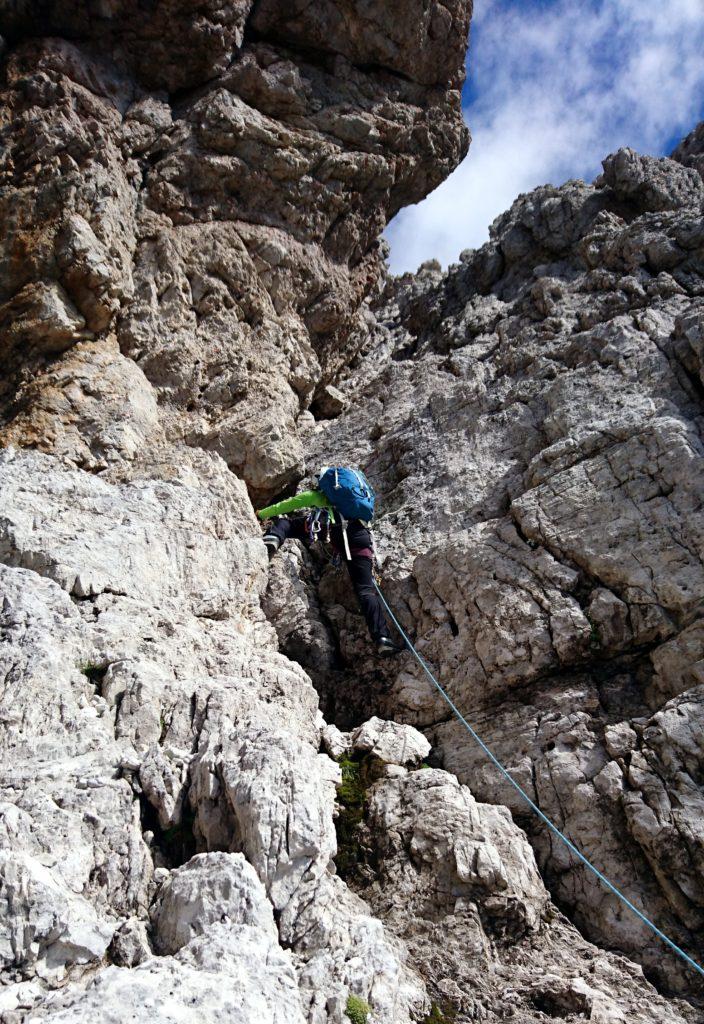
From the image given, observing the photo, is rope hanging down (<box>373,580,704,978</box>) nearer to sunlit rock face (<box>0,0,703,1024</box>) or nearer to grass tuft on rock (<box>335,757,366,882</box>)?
sunlit rock face (<box>0,0,703,1024</box>)

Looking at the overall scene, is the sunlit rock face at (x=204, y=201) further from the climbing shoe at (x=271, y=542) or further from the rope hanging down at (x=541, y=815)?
the rope hanging down at (x=541, y=815)

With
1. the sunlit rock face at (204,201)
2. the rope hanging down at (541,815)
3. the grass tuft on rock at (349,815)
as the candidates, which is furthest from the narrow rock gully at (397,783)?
the sunlit rock face at (204,201)

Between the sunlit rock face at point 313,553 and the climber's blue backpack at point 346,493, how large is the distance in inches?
27.0

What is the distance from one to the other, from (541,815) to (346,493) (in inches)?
195

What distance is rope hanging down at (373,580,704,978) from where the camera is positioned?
20.3ft

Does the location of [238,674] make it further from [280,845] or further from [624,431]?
[624,431]

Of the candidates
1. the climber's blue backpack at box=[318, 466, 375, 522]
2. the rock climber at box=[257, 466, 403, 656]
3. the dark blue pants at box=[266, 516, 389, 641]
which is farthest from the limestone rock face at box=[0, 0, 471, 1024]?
the climber's blue backpack at box=[318, 466, 375, 522]

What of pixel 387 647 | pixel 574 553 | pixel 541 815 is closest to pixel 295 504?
pixel 387 647

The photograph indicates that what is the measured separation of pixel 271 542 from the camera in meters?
10.3

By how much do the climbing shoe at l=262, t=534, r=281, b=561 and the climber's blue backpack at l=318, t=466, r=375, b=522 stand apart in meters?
0.93

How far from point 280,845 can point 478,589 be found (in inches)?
177

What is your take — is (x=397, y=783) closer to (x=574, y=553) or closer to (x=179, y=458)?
(x=574, y=553)

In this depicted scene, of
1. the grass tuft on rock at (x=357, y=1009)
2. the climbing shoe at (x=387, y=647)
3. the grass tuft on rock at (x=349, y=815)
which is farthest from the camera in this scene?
the climbing shoe at (x=387, y=647)

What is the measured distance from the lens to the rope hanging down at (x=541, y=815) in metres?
6.19
